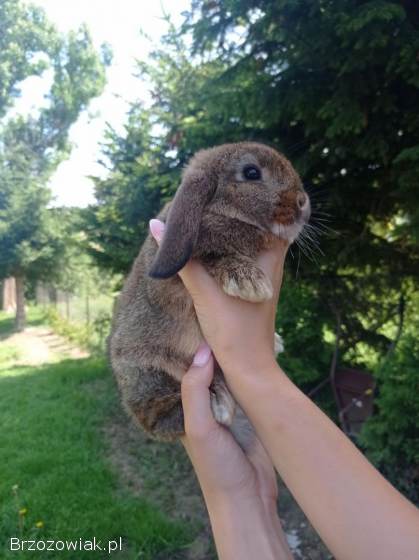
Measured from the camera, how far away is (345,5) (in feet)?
11.9

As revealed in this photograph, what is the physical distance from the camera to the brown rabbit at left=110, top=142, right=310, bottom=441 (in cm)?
225

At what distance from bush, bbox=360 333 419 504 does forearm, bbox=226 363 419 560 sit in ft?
7.77

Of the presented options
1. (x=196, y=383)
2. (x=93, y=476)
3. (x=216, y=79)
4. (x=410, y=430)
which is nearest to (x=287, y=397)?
(x=196, y=383)

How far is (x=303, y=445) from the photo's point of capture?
5.56 feet

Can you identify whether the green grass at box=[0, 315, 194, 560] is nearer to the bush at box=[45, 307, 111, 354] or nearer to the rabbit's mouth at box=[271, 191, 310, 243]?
the bush at box=[45, 307, 111, 354]

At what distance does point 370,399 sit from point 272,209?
3.83 meters

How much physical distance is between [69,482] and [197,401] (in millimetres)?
3998

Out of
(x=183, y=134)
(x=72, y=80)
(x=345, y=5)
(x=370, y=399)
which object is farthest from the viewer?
(x=72, y=80)

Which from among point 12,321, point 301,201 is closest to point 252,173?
point 301,201

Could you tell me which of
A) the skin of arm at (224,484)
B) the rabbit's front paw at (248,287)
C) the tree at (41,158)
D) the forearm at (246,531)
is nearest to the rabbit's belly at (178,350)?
the skin of arm at (224,484)

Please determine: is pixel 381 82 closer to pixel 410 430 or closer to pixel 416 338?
pixel 416 338

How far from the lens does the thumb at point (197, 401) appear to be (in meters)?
2.24

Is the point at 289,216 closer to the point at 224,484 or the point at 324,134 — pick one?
the point at 224,484

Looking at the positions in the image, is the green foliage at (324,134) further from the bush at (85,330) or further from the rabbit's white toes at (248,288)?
the bush at (85,330)
